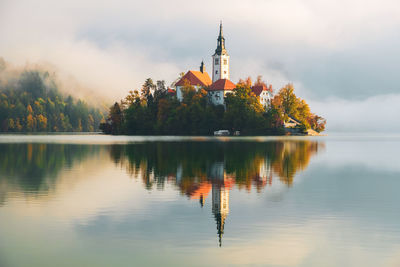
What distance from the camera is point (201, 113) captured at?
147 m

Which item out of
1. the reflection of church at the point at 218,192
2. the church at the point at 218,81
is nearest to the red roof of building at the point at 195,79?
the church at the point at 218,81

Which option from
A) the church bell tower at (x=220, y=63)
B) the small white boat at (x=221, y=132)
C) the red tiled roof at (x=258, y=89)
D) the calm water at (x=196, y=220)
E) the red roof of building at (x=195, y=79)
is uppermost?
the church bell tower at (x=220, y=63)

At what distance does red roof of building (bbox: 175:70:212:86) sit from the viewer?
16988 centimetres

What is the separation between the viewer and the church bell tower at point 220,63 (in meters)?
185

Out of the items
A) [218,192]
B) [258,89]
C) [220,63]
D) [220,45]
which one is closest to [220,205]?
[218,192]

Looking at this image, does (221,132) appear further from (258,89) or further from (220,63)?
(220,63)

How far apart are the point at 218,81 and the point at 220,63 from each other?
18223 mm

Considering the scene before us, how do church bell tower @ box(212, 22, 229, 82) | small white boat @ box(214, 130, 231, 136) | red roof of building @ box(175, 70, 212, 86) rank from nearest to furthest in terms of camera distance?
small white boat @ box(214, 130, 231, 136) → red roof of building @ box(175, 70, 212, 86) → church bell tower @ box(212, 22, 229, 82)

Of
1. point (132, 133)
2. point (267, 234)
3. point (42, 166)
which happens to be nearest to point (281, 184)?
point (267, 234)

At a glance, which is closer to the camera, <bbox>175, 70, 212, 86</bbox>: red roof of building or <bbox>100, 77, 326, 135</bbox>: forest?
<bbox>100, 77, 326, 135</bbox>: forest

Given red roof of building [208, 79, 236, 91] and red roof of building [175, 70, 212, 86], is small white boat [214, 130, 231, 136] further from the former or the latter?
red roof of building [175, 70, 212, 86]

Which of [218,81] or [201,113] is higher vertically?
[218,81]

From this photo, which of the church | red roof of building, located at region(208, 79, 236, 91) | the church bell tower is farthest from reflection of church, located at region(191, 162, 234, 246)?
the church bell tower

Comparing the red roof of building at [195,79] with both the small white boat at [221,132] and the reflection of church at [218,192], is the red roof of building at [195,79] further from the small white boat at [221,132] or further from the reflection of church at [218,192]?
the reflection of church at [218,192]
